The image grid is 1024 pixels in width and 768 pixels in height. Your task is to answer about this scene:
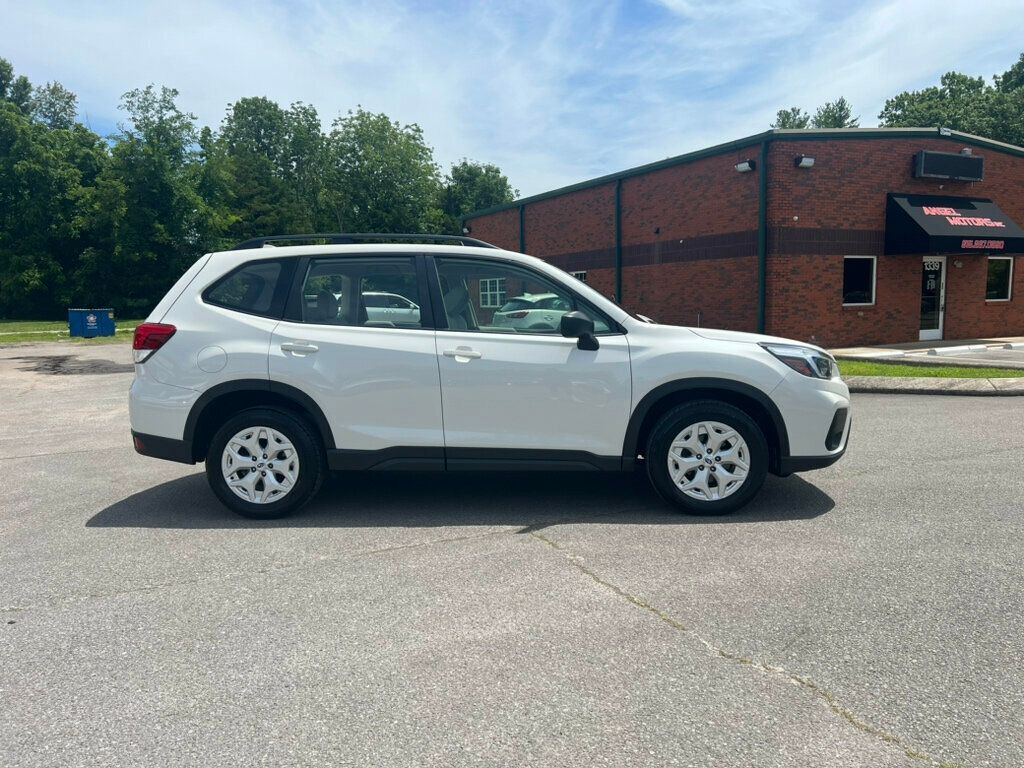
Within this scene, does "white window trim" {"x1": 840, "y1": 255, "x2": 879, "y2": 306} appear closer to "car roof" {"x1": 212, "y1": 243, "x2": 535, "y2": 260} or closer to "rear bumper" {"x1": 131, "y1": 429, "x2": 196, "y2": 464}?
"car roof" {"x1": 212, "y1": 243, "x2": 535, "y2": 260}

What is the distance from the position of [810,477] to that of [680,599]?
3010mm

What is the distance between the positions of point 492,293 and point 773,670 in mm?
2960

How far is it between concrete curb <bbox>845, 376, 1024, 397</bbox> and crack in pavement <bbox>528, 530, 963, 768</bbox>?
28.6 ft

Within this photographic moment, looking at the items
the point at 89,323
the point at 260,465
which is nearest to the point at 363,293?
the point at 260,465

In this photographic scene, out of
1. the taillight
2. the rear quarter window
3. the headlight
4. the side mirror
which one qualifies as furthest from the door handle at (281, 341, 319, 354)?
the headlight

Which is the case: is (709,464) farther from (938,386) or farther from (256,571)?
(938,386)

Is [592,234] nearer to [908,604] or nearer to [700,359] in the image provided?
→ [700,359]

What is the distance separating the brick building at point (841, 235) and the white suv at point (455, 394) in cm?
1374

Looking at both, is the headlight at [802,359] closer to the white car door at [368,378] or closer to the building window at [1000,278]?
the white car door at [368,378]

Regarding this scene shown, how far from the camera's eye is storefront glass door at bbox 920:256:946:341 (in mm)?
19531

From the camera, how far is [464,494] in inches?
224

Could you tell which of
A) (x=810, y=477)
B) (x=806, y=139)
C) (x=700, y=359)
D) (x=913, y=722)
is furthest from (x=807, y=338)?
(x=913, y=722)

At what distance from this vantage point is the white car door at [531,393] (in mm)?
4867

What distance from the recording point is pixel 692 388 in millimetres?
4961
